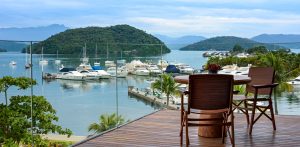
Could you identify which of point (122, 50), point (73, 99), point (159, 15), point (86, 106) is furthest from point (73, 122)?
point (122, 50)

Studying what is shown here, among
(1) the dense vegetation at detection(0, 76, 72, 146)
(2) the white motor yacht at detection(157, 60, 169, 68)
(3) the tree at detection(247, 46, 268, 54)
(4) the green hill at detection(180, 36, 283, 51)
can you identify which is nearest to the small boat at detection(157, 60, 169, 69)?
(2) the white motor yacht at detection(157, 60, 169, 68)

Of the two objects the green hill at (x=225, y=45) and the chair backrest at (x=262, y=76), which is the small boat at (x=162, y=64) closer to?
the green hill at (x=225, y=45)

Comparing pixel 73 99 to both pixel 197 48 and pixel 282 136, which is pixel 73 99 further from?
pixel 282 136

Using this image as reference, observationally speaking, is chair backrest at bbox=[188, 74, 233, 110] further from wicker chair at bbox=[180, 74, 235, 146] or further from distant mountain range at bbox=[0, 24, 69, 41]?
distant mountain range at bbox=[0, 24, 69, 41]

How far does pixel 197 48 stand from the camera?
7.12 metres

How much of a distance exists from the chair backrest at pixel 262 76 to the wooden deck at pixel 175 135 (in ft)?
1.56

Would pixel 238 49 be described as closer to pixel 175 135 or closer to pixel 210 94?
pixel 175 135

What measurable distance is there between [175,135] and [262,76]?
1508 millimetres

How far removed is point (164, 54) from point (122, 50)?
1.23m

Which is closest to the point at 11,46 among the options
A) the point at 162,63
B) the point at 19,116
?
the point at 162,63

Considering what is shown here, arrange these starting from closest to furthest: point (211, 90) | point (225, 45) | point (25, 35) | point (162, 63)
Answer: point (211, 90) < point (162, 63) < point (225, 45) < point (25, 35)

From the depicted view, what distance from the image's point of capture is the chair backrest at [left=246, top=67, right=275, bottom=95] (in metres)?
5.05

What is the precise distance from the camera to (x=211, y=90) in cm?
382

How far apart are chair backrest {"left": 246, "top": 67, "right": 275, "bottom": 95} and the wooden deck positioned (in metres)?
0.48
